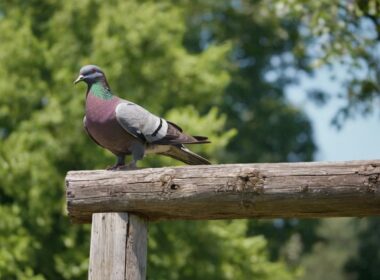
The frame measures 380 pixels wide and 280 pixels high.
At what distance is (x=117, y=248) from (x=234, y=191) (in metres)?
0.62

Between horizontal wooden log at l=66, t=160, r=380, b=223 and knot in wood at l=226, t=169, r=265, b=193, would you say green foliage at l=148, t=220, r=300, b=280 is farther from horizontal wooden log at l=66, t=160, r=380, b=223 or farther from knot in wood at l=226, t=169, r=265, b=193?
knot in wood at l=226, t=169, r=265, b=193

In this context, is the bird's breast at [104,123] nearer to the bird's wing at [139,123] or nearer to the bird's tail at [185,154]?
the bird's wing at [139,123]

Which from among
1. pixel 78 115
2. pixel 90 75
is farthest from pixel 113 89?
pixel 90 75

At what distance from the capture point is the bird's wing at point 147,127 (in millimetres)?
5109

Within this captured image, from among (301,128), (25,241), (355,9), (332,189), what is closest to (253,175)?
(332,189)

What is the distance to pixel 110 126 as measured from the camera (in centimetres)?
511

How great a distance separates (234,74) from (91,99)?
18159mm

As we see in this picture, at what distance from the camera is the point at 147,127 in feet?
17.1

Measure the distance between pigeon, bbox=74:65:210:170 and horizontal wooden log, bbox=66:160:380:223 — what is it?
1.98 ft

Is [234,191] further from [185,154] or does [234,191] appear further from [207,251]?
[207,251]

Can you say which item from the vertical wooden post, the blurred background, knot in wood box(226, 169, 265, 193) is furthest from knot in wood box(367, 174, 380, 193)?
the blurred background

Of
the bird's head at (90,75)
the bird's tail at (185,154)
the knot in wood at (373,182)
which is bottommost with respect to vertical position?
the knot in wood at (373,182)

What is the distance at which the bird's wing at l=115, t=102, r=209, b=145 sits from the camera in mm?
5109

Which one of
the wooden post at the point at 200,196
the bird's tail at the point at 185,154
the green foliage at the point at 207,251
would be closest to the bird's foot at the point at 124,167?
the wooden post at the point at 200,196
